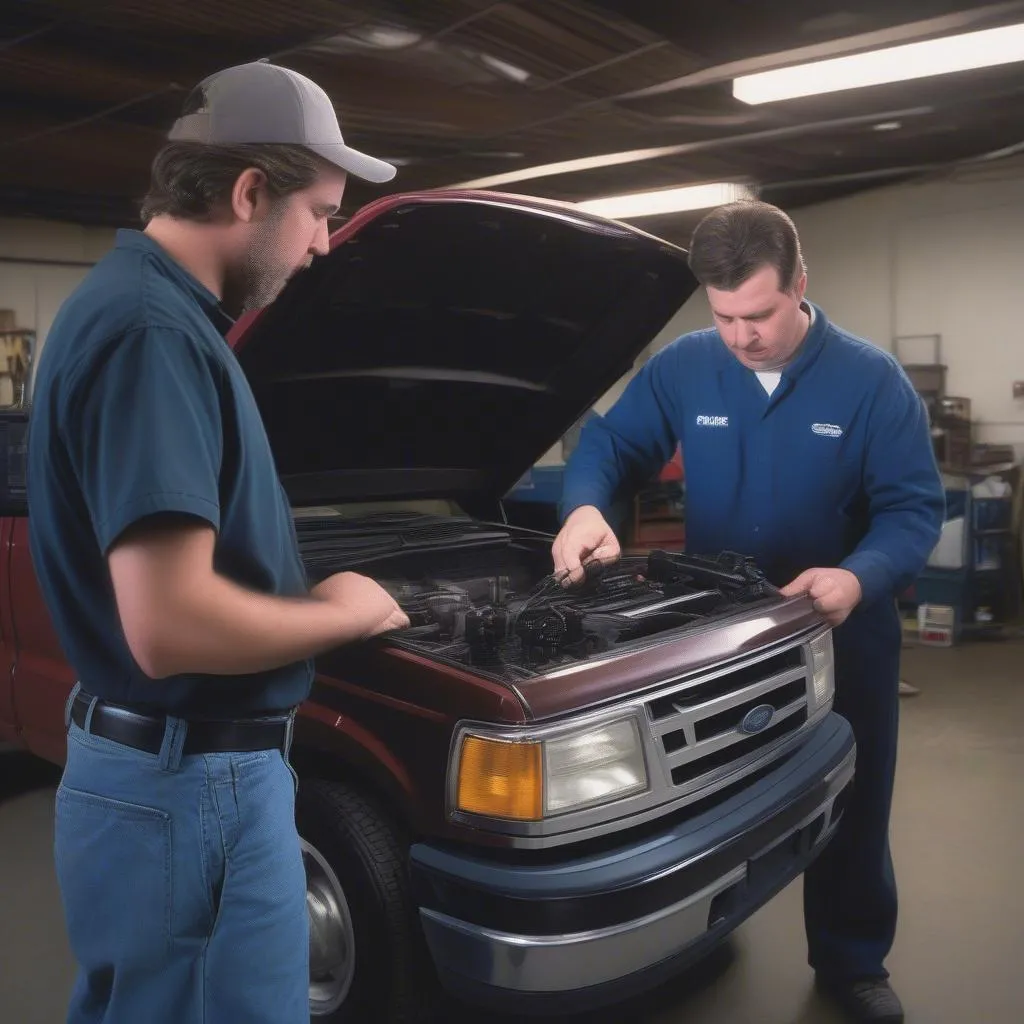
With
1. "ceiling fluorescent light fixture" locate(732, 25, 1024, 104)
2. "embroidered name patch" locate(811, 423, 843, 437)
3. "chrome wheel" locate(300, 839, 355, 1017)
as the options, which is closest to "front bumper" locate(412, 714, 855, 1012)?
"chrome wheel" locate(300, 839, 355, 1017)

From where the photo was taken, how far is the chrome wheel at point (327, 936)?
6.18 ft

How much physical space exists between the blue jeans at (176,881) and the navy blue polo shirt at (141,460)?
91mm

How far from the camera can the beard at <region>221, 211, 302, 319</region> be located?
124 cm

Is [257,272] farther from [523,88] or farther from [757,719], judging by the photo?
[523,88]

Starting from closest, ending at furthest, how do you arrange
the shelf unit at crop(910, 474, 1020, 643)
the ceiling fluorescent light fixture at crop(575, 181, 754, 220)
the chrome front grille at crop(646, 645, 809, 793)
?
1. the chrome front grille at crop(646, 645, 809, 793)
2. the shelf unit at crop(910, 474, 1020, 643)
3. the ceiling fluorescent light fixture at crop(575, 181, 754, 220)

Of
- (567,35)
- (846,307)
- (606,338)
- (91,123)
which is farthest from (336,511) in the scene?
(846,307)

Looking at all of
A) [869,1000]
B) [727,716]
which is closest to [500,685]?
[727,716]

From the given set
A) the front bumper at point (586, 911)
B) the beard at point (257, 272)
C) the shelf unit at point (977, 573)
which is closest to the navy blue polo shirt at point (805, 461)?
the front bumper at point (586, 911)

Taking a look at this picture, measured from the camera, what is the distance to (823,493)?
2.41 meters

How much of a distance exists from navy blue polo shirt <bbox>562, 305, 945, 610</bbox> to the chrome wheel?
1.13 metres

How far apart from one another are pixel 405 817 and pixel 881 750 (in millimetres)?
1333

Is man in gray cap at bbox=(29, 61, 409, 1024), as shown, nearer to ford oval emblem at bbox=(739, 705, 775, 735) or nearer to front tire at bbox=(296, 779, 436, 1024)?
front tire at bbox=(296, 779, 436, 1024)

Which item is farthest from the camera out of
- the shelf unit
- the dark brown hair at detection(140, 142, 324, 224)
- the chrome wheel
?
the shelf unit

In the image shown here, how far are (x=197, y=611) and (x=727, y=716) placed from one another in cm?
119
